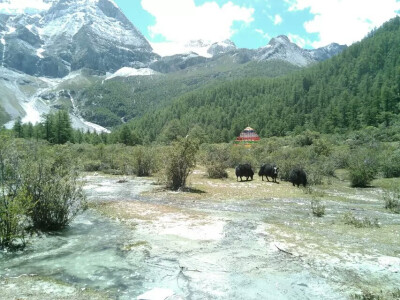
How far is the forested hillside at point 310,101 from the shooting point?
10228 cm

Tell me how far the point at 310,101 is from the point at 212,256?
128150mm

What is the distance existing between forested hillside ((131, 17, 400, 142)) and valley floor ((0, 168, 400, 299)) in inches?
3300

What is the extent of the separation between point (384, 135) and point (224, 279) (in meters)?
64.8

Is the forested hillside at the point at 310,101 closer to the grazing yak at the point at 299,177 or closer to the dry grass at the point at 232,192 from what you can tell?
the grazing yak at the point at 299,177

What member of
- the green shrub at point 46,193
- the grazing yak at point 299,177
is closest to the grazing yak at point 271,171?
the grazing yak at point 299,177

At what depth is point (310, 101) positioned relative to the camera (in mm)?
128875

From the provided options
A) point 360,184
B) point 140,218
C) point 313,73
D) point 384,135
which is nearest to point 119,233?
point 140,218

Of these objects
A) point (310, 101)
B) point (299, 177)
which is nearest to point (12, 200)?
point (299, 177)

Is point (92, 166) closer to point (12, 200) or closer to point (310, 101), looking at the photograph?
point (12, 200)

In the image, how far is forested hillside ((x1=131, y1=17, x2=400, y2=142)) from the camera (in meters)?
102

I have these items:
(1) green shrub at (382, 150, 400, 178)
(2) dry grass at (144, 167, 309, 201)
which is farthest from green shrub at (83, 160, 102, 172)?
(1) green shrub at (382, 150, 400, 178)

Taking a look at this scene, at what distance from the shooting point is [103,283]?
28.8ft

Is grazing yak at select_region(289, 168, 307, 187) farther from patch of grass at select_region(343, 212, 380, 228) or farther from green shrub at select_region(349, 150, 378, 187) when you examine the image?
patch of grass at select_region(343, 212, 380, 228)

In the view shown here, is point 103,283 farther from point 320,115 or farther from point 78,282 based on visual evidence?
point 320,115
